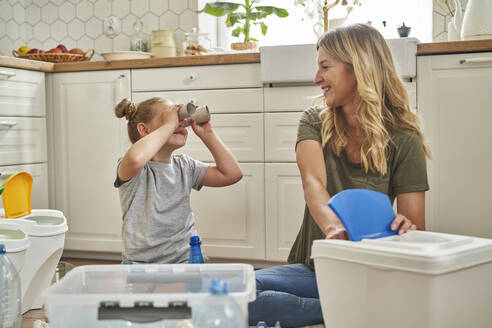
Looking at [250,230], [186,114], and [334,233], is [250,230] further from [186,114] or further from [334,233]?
[334,233]

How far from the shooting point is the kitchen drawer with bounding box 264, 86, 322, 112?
7.14 feet

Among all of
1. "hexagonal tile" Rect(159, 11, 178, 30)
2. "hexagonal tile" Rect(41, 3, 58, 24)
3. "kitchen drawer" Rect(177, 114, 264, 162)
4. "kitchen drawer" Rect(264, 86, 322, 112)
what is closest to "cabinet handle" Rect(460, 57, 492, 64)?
"kitchen drawer" Rect(264, 86, 322, 112)

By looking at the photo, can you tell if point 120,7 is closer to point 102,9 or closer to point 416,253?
point 102,9

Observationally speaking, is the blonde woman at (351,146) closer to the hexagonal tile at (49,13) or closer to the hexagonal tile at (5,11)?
the hexagonal tile at (49,13)

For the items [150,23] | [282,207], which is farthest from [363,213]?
[150,23]

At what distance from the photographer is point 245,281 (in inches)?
37.7

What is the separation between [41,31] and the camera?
317cm

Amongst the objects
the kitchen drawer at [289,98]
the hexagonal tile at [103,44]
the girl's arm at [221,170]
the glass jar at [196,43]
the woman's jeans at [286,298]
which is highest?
the hexagonal tile at [103,44]

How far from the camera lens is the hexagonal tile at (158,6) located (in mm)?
2934

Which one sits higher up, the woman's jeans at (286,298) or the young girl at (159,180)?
the young girl at (159,180)

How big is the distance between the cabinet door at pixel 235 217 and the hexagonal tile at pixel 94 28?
1281mm

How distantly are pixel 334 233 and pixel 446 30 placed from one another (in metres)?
1.85

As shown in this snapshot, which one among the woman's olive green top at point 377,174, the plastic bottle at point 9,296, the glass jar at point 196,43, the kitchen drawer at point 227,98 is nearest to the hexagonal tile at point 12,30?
the glass jar at point 196,43

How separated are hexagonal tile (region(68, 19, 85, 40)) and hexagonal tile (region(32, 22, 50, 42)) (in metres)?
0.15
